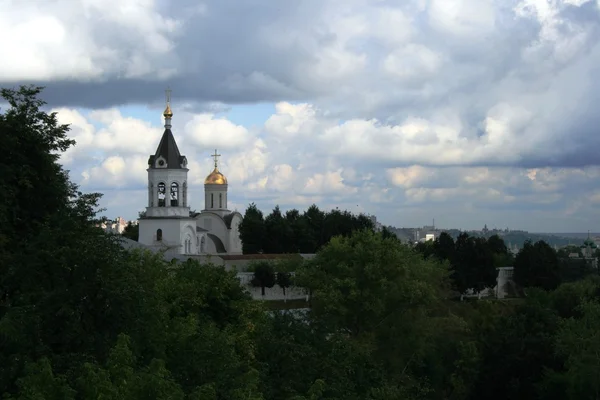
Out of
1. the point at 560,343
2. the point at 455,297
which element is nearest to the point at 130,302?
the point at 560,343

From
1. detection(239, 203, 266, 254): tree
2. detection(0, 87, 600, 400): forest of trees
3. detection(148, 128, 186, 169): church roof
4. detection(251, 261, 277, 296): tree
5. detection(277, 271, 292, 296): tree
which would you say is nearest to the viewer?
detection(0, 87, 600, 400): forest of trees

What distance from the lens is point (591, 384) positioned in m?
33.9

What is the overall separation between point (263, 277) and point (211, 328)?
42443 mm

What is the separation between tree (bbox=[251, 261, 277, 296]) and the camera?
66.4 meters

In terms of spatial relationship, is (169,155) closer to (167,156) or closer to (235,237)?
(167,156)

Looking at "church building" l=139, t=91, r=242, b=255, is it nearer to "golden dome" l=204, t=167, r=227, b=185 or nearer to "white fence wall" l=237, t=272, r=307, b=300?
"white fence wall" l=237, t=272, r=307, b=300

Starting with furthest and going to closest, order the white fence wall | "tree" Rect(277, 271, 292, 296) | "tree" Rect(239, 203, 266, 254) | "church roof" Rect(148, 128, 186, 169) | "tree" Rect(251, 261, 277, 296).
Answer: "tree" Rect(239, 203, 266, 254), "church roof" Rect(148, 128, 186, 169), the white fence wall, "tree" Rect(251, 261, 277, 296), "tree" Rect(277, 271, 292, 296)

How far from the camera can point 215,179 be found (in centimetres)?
9131

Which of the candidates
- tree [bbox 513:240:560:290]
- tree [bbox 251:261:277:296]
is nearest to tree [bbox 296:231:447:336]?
tree [bbox 251:261:277:296]

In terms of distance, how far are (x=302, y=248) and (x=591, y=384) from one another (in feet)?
185

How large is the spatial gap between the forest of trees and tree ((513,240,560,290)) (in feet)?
104

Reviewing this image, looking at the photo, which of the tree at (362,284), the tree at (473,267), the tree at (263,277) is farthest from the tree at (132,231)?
the tree at (362,284)

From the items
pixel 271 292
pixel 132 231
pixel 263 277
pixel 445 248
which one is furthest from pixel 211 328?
pixel 132 231

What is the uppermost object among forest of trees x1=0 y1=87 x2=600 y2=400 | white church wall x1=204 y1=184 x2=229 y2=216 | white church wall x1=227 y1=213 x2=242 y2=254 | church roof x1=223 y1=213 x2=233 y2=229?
white church wall x1=204 y1=184 x2=229 y2=216
